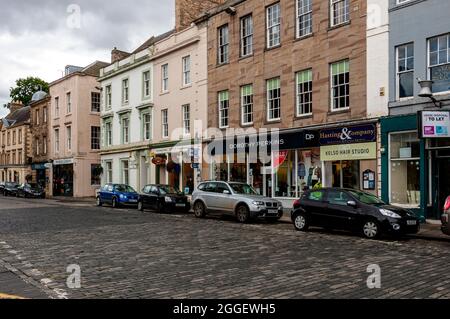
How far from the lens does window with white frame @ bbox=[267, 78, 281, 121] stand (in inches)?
945

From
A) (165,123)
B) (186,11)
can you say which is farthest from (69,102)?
(186,11)

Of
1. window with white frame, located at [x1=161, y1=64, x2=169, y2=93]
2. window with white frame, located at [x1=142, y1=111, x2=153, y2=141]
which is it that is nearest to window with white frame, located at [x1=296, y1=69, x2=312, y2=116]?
window with white frame, located at [x1=161, y1=64, x2=169, y2=93]

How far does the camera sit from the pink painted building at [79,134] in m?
43.3

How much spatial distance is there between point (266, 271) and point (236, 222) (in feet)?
33.2

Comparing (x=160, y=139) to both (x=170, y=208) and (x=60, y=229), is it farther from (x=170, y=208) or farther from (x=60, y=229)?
(x=60, y=229)

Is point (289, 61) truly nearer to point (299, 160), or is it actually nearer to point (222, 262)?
point (299, 160)

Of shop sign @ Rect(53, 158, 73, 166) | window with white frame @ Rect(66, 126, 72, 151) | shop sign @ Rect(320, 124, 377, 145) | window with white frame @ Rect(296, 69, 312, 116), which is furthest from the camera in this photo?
window with white frame @ Rect(66, 126, 72, 151)

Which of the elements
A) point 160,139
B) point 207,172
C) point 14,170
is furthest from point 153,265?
point 14,170

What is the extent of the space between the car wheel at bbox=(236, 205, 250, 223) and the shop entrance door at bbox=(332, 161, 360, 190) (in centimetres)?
499

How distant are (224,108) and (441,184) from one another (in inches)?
521

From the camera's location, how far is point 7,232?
15156mm

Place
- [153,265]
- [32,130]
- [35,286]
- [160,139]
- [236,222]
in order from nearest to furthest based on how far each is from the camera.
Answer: [35,286]
[153,265]
[236,222]
[160,139]
[32,130]

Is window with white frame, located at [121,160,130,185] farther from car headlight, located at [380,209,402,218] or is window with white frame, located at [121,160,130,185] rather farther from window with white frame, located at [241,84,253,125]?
car headlight, located at [380,209,402,218]

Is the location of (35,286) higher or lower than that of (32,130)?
lower
